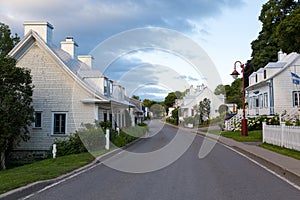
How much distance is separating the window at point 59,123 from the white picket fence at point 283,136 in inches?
529

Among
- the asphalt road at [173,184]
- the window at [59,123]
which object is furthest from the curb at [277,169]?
the window at [59,123]

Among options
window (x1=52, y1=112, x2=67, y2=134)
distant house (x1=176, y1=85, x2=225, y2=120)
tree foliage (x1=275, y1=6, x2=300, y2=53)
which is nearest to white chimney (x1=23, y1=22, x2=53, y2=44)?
window (x1=52, y1=112, x2=67, y2=134)

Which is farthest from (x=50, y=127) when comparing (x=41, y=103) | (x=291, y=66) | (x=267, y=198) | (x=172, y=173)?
(x=291, y=66)

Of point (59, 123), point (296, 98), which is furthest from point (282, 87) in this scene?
point (59, 123)

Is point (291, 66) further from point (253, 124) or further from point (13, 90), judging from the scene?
point (13, 90)

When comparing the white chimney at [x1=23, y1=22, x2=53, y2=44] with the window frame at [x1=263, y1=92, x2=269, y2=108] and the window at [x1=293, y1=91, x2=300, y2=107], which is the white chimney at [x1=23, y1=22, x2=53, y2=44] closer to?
the window frame at [x1=263, y1=92, x2=269, y2=108]

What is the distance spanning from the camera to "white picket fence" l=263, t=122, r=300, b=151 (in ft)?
57.5

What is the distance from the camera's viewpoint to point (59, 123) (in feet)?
81.7

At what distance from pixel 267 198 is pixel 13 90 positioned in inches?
615

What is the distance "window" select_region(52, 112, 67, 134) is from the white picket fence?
13.4 m

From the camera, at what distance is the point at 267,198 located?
26.5 ft

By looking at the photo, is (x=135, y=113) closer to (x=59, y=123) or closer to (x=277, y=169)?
(x=59, y=123)

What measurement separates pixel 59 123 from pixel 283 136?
48.0 feet

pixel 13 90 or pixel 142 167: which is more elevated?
pixel 13 90
